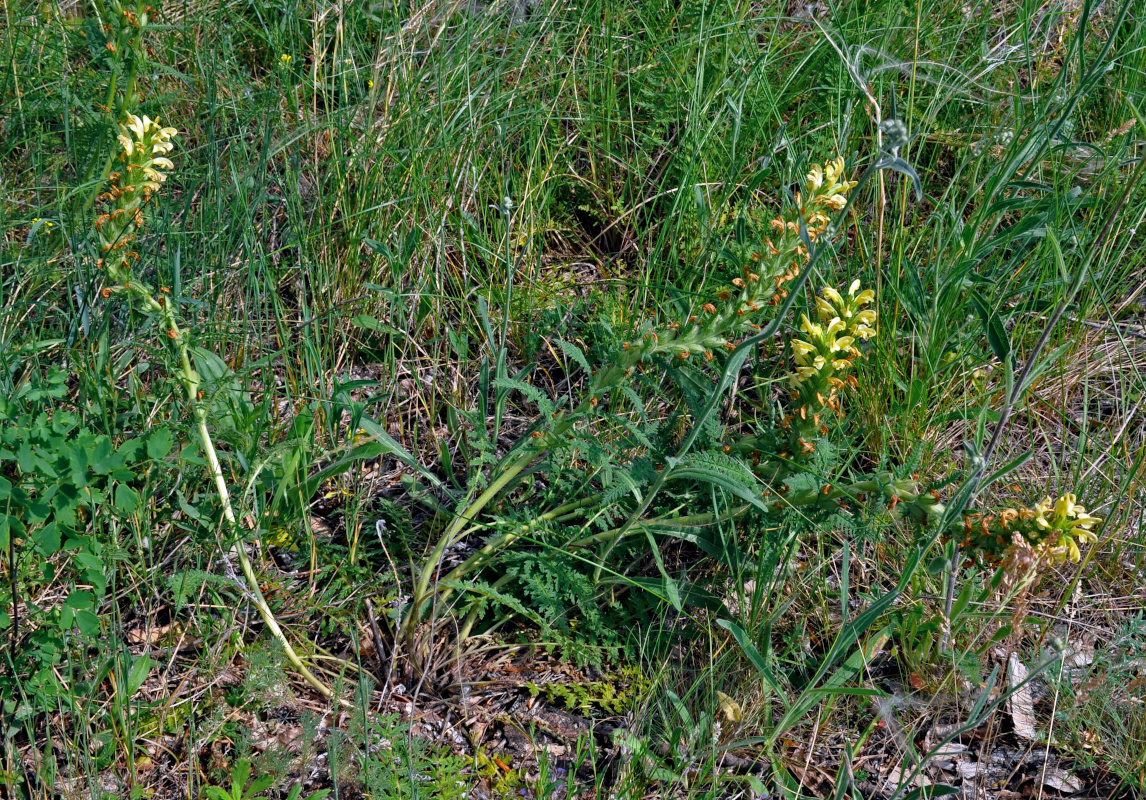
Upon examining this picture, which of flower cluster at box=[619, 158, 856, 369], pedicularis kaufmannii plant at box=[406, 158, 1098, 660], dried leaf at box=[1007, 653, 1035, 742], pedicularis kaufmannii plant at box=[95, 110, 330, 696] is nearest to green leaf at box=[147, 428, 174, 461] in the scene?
pedicularis kaufmannii plant at box=[95, 110, 330, 696]

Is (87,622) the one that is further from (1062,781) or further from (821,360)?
(1062,781)

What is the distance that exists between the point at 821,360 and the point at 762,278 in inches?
7.5

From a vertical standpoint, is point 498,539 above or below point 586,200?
below

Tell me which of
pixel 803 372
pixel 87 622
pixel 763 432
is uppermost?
pixel 803 372

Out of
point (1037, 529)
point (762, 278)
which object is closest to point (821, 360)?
point (762, 278)

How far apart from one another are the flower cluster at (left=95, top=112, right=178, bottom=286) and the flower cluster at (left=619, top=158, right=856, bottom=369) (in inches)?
40.7

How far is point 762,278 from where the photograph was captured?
1.72m

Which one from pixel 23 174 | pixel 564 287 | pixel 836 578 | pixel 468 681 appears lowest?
pixel 468 681

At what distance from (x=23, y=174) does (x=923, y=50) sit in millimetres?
2894

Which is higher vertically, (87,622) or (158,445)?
(158,445)

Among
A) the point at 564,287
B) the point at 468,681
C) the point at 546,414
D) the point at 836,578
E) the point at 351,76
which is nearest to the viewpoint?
the point at 546,414

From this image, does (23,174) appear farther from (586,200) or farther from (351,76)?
(586,200)

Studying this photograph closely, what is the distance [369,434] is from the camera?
2.15m

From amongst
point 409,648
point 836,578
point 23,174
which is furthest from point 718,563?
point 23,174
